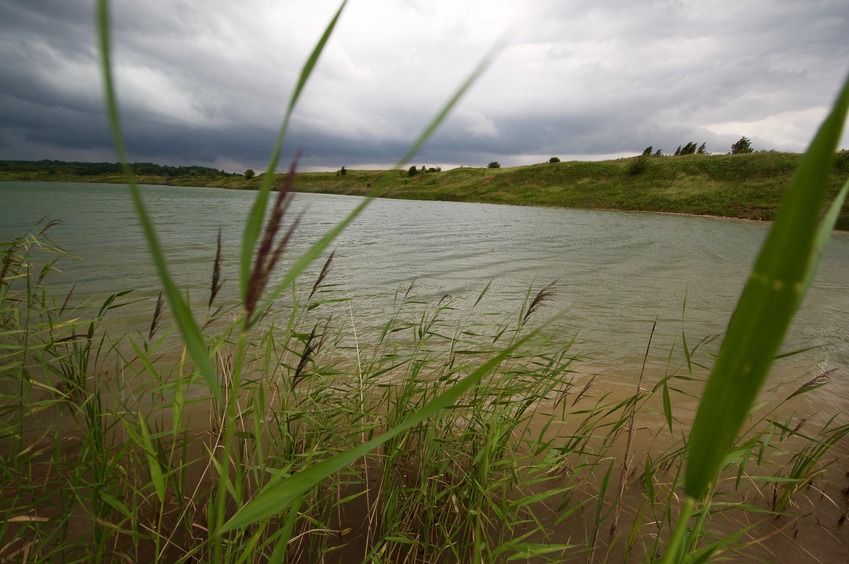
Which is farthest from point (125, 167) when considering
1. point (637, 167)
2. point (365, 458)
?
point (637, 167)

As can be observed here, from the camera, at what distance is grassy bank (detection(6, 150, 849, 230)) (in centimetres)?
3162

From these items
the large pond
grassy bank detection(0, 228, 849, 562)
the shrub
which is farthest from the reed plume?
the shrub

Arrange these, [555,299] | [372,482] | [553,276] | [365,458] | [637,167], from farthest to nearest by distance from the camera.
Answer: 1. [637,167]
2. [553,276]
3. [555,299]
4. [372,482]
5. [365,458]

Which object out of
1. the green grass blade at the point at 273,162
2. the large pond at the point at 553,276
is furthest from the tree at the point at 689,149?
the green grass blade at the point at 273,162

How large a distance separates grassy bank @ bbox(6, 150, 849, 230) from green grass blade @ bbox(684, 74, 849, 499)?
25.4 m

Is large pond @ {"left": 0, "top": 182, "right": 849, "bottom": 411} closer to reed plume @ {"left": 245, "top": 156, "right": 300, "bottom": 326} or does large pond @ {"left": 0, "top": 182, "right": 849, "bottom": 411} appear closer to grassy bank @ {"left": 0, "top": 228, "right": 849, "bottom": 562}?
grassy bank @ {"left": 0, "top": 228, "right": 849, "bottom": 562}

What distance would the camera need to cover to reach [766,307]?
31 centimetres

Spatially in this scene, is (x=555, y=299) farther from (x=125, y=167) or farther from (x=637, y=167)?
(x=637, y=167)

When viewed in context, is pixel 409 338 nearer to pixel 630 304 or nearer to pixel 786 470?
pixel 786 470

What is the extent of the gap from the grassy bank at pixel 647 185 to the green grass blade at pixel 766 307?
25.4 metres

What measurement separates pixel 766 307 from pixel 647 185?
150 ft

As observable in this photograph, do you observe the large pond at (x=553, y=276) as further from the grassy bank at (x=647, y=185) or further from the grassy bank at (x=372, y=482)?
the grassy bank at (x=647, y=185)

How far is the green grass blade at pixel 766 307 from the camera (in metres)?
0.26

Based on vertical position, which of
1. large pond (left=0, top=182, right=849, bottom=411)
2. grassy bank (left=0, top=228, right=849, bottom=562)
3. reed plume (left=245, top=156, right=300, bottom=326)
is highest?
reed plume (left=245, top=156, right=300, bottom=326)
